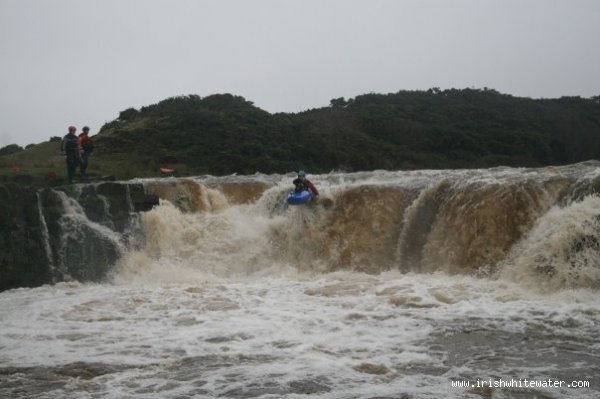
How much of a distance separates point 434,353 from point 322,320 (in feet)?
6.20

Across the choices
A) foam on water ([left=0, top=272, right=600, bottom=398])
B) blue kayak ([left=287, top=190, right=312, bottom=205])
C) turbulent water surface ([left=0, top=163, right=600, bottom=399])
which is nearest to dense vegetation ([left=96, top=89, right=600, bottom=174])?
turbulent water surface ([left=0, top=163, right=600, bottom=399])

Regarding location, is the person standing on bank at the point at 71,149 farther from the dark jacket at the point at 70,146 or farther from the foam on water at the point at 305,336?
the foam on water at the point at 305,336

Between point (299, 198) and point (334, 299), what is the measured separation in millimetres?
4404

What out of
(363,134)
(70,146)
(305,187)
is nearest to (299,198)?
(305,187)

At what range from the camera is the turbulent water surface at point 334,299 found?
5.59 metres

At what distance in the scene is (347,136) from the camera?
3431cm

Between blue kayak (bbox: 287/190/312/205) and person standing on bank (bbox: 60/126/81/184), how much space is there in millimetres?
5335

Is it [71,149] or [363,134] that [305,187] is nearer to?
[71,149]

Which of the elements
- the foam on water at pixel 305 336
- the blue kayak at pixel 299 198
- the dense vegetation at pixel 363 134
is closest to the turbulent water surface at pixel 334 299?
the foam on water at pixel 305 336

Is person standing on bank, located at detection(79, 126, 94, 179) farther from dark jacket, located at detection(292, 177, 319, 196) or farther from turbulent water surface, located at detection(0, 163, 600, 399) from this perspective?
dark jacket, located at detection(292, 177, 319, 196)

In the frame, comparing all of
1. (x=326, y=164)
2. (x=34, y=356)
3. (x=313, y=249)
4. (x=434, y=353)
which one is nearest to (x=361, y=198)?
(x=313, y=249)

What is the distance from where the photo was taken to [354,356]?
20.3ft

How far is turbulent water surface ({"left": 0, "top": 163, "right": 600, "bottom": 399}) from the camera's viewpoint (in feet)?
18.3

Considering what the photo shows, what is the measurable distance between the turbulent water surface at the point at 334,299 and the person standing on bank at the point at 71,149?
1.96m
